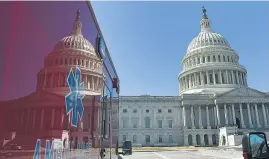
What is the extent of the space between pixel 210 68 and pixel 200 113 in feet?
60.1

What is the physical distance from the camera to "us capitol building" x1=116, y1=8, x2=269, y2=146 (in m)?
74.1

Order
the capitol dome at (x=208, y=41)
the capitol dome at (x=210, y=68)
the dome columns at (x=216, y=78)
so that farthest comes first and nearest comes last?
the capitol dome at (x=208, y=41), the dome columns at (x=216, y=78), the capitol dome at (x=210, y=68)

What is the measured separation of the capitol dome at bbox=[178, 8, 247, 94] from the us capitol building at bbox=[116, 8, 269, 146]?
33 centimetres

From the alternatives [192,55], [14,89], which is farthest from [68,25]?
[192,55]

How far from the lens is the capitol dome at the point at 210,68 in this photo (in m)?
85.1

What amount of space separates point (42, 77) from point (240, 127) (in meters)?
77.2

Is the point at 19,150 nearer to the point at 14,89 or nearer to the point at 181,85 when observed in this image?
the point at 14,89

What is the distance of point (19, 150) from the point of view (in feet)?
9.54

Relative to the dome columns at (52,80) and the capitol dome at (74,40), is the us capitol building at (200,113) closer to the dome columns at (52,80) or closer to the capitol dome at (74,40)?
the capitol dome at (74,40)

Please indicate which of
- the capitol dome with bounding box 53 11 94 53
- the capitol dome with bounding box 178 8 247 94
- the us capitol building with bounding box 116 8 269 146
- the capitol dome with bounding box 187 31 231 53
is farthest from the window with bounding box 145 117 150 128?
the capitol dome with bounding box 53 11 94 53

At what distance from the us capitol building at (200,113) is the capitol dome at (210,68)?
1.08 feet

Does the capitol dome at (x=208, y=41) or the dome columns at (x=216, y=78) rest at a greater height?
the capitol dome at (x=208, y=41)

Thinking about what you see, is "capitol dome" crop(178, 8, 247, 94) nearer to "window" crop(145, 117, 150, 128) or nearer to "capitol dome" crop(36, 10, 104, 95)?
"window" crop(145, 117, 150, 128)

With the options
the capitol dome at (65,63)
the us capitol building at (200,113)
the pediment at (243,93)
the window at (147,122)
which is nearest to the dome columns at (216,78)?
the us capitol building at (200,113)
